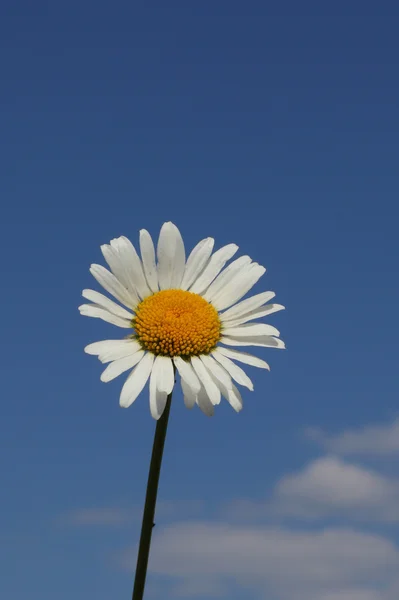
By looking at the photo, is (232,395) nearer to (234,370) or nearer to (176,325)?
(234,370)

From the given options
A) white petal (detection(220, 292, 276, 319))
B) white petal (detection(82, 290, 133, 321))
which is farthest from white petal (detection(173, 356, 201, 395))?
white petal (detection(220, 292, 276, 319))

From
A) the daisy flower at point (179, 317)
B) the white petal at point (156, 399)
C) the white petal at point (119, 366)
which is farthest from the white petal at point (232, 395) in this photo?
the white petal at point (119, 366)

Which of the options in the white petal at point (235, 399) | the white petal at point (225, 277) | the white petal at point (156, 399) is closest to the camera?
the white petal at point (156, 399)

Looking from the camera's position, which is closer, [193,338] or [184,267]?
[193,338]

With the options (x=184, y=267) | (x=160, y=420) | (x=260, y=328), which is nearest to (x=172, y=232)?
(x=184, y=267)

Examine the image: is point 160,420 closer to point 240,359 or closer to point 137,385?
point 137,385

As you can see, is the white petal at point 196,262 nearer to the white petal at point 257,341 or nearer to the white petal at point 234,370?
the white petal at point 257,341
